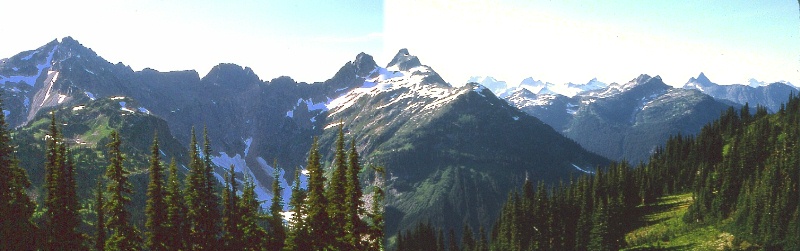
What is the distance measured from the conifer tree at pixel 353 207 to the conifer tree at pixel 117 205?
17809 millimetres

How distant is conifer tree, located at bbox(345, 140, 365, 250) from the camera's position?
3328 cm

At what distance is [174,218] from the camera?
4041cm

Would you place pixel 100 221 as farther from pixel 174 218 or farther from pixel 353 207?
pixel 353 207

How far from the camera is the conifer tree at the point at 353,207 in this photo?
33281mm

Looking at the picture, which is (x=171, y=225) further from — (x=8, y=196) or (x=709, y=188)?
(x=709, y=188)

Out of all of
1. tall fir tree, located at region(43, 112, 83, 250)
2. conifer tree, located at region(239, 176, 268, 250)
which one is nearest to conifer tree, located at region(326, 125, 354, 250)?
conifer tree, located at region(239, 176, 268, 250)

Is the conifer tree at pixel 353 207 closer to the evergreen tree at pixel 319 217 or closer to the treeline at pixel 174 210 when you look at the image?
the treeline at pixel 174 210

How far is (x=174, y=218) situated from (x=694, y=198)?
88369 mm

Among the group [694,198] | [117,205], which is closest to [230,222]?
[117,205]

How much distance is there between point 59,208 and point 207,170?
429 inches

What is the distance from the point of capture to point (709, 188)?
3258 inches

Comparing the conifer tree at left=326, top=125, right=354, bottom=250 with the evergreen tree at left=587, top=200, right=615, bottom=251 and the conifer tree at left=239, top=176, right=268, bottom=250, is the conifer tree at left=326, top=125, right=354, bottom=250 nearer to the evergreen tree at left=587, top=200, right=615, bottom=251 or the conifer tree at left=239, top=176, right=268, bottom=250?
the conifer tree at left=239, top=176, right=268, bottom=250

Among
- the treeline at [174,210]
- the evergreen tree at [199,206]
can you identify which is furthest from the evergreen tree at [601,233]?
the evergreen tree at [199,206]

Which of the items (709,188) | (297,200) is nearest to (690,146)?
(709,188)
